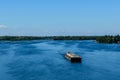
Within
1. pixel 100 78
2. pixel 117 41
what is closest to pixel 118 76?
pixel 100 78

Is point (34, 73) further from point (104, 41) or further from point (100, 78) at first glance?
point (104, 41)

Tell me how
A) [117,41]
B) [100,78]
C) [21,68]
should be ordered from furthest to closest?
[117,41] → [21,68] → [100,78]

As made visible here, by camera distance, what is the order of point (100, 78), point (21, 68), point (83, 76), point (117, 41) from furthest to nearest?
point (117, 41)
point (21, 68)
point (83, 76)
point (100, 78)

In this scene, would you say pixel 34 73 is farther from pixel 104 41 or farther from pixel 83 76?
pixel 104 41

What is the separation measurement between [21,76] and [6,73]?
400 centimetres

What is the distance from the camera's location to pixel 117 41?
5787 inches


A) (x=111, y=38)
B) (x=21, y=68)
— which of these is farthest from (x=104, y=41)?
(x=21, y=68)

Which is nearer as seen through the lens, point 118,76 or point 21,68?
point 118,76

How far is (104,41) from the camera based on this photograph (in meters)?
155

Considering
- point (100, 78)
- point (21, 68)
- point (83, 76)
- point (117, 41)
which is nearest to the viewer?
point (100, 78)

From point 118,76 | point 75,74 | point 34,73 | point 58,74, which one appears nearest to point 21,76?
point 34,73

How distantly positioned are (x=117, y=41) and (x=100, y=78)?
358 feet

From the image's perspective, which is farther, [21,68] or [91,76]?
[21,68]

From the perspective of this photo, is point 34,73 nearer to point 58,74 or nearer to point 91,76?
point 58,74
